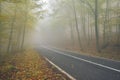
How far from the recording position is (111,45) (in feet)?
82.4

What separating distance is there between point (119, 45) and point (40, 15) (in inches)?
458

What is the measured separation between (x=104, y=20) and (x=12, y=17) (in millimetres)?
13278

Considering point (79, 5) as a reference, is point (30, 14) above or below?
below

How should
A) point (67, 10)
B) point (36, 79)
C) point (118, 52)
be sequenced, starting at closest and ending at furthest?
point (36, 79), point (118, 52), point (67, 10)

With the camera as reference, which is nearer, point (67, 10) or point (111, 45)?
point (111, 45)

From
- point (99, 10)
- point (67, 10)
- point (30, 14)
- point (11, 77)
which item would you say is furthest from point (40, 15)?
point (11, 77)

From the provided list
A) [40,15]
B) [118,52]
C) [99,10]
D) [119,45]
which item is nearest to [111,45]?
[119,45]

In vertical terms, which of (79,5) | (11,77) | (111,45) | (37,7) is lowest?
(11,77)

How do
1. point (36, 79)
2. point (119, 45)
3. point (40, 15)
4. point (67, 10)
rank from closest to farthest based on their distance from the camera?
1. point (36, 79)
2. point (119, 45)
3. point (40, 15)
4. point (67, 10)

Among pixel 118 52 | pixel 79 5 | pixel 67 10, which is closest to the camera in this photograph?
pixel 118 52

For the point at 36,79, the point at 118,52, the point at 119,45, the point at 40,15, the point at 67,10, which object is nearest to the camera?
the point at 36,79

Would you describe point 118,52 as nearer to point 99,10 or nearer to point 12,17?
point 99,10

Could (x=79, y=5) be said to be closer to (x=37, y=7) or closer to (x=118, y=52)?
(x=37, y=7)

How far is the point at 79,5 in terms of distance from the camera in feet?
107
